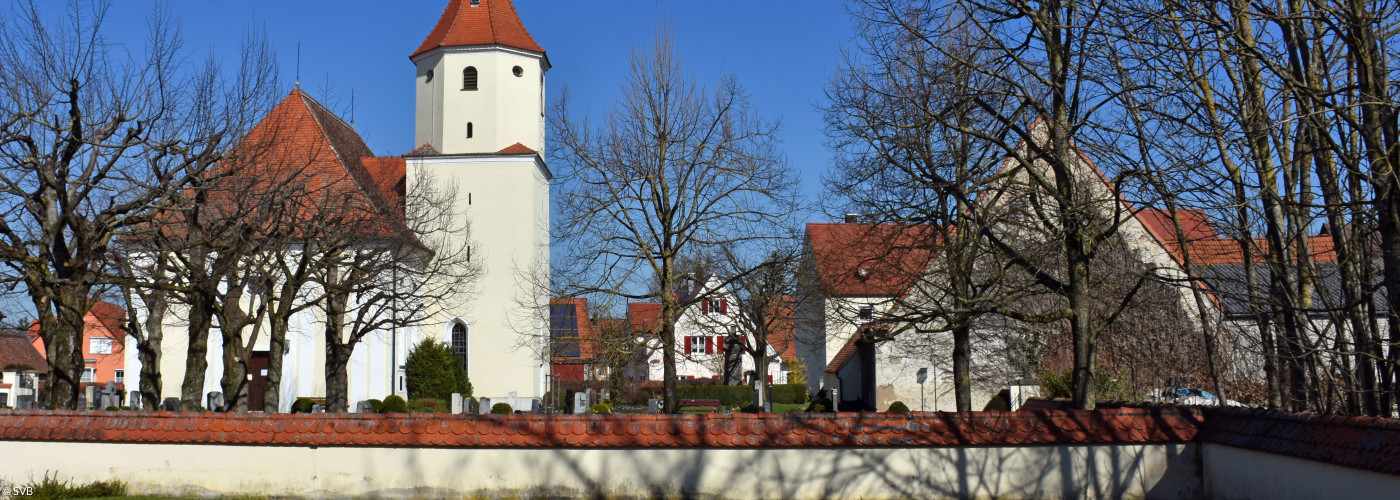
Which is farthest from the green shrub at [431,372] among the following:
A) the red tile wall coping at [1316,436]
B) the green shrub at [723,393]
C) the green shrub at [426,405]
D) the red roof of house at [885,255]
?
the red tile wall coping at [1316,436]

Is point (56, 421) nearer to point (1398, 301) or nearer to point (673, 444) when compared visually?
point (673, 444)

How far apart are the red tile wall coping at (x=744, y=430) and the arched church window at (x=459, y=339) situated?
106 ft

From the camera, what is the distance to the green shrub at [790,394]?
55625mm

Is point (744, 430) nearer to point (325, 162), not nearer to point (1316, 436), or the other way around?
point (1316, 436)

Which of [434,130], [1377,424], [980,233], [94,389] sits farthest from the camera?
[434,130]

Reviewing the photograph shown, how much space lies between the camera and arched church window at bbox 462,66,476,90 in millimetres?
43344

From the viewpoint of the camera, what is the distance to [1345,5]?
9289 millimetres

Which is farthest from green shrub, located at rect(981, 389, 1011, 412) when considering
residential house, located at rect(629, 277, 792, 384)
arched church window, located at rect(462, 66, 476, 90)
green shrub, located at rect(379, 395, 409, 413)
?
arched church window, located at rect(462, 66, 476, 90)

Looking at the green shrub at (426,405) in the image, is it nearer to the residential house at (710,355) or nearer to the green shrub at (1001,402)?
the residential house at (710,355)

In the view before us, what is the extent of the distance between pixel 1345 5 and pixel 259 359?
34.0m

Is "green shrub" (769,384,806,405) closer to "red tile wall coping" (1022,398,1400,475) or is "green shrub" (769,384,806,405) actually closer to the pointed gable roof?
the pointed gable roof

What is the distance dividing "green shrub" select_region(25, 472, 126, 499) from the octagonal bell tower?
104ft

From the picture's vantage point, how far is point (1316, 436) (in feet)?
29.2

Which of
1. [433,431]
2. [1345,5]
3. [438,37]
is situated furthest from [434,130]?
[1345,5]
